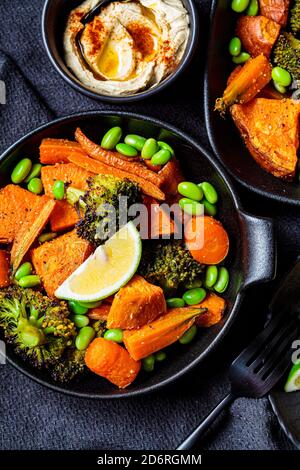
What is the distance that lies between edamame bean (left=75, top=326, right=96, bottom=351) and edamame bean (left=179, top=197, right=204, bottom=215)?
58 centimetres

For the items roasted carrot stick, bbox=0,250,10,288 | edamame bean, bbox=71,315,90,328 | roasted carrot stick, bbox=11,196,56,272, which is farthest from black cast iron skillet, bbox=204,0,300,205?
roasted carrot stick, bbox=0,250,10,288

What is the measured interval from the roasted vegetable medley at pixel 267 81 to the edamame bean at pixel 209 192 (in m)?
0.26

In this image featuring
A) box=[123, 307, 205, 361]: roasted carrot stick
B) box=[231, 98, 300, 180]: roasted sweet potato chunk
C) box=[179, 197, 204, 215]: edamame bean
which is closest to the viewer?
box=[123, 307, 205, 361]: roasted carrot stick

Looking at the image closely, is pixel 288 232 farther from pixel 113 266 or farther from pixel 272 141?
pixel 113 266

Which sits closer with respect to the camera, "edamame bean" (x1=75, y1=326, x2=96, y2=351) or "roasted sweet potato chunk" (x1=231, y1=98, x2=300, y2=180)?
"edamame bean" (x1=75, y1=326, x2=96, y2=351)

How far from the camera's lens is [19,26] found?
9.40 feet

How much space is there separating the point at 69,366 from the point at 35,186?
71 centimetres

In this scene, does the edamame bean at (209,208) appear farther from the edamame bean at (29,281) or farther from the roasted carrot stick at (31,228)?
the edamame bean at (29,281)

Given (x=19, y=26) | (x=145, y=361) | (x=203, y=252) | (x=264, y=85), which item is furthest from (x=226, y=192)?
(x=19, y=26)

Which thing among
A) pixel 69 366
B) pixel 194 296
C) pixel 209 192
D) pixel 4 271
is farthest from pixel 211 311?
pixel 4 271

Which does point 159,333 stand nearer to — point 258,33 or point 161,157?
point 161,157

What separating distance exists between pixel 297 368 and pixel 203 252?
1.96ft

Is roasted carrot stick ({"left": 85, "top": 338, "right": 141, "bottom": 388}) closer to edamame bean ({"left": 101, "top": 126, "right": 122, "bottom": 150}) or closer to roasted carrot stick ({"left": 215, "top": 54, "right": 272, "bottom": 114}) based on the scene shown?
edamame bean ({"left": 101, "top": 126, "right": 122, "bottom": 150})

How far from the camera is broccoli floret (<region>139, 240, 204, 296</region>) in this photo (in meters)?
2.48
